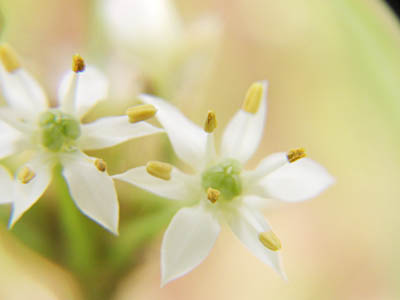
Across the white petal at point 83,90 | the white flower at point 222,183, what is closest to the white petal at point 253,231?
the white flower at point 222,183

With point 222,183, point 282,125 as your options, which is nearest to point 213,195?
point 222,183

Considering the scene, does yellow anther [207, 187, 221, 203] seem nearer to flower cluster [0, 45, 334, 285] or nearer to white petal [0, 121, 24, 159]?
flower cluster [0, 45, 334, 285]

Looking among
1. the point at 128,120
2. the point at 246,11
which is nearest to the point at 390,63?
the point at 246,11

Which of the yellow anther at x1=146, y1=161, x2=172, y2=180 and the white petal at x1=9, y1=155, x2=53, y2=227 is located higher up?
the yellow anther at x1=146, y1=161, x2=172, y2=180

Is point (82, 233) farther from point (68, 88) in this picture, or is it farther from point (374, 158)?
point (374, 158)

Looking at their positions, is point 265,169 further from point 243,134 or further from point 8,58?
point 8,58

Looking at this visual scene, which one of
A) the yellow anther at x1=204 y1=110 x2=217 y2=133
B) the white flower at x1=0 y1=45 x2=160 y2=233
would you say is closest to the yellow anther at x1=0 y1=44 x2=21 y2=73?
the white flower at x1=0 y1=45 x2=160 y2=233
